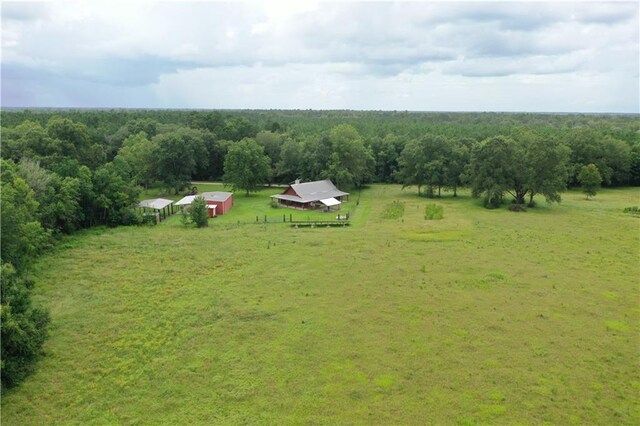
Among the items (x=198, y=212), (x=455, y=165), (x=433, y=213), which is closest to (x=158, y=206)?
(x=198, y=212)

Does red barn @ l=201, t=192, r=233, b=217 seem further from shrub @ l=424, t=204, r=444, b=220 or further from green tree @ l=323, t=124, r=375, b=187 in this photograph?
shrub @ l=424, t=204, r=444, b=220

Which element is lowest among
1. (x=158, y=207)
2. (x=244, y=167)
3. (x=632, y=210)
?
(x=632, y=210)

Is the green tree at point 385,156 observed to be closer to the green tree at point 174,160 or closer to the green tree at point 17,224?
the green tree at point 174,160

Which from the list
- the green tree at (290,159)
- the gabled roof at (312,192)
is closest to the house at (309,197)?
the gabled roof at (312,192)

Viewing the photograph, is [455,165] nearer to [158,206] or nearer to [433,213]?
[433,213]

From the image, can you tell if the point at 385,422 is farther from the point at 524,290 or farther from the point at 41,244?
the point at 41,244
